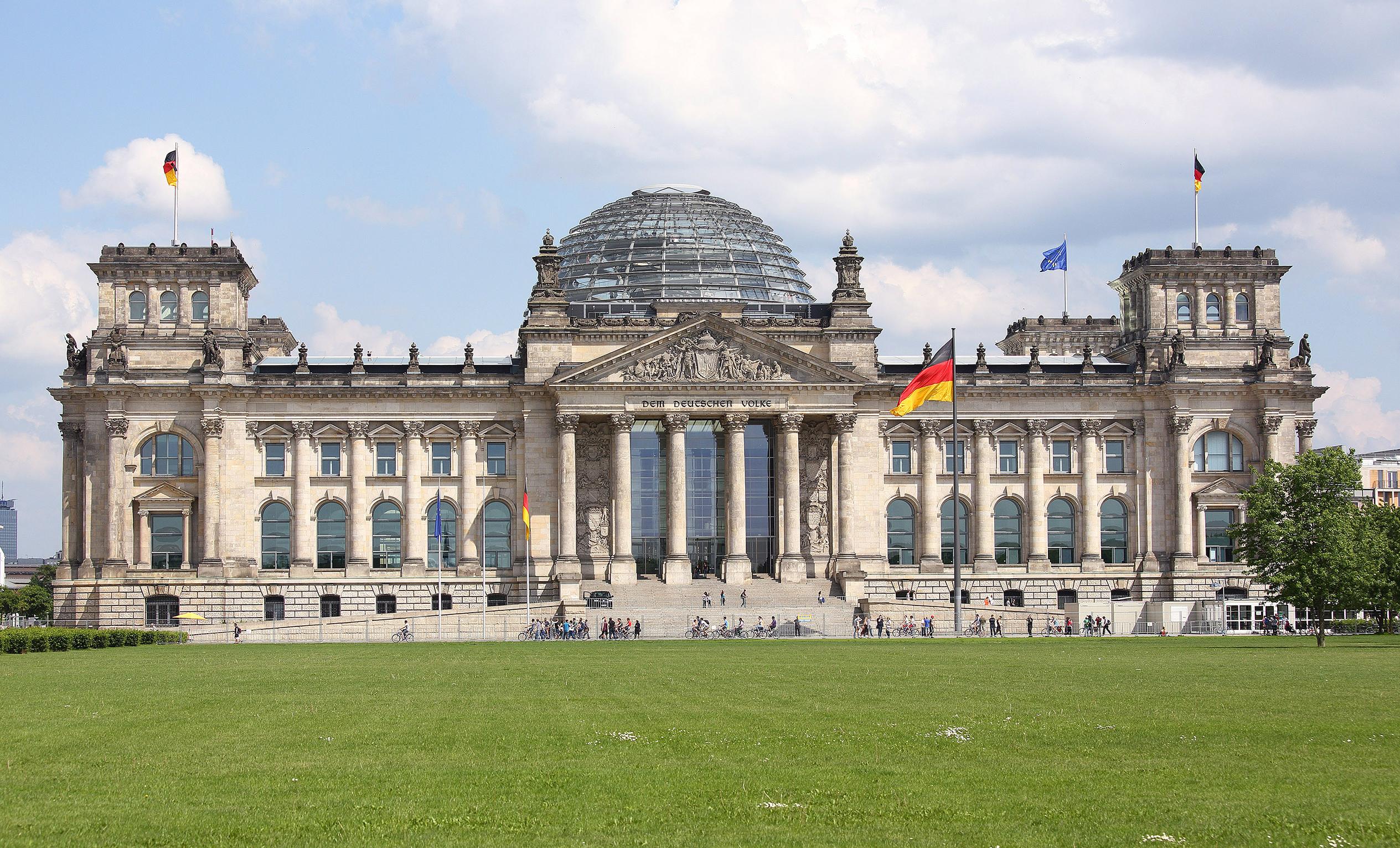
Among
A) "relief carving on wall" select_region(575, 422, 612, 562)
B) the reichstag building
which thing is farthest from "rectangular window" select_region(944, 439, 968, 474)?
"relief carving on wall" select_region(575, 422, 612, 562)

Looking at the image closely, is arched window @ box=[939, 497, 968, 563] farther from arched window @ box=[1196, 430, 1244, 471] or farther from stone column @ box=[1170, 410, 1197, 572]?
arched window @ box=[1196, 430, 1244, 471]

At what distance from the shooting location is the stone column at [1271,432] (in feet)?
375

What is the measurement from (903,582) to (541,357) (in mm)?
30297

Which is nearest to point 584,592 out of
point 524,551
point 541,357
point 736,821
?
point 524,551

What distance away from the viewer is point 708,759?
90.2 feet

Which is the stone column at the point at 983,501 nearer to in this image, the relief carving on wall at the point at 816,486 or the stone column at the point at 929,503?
the stone column at the point at 929,503

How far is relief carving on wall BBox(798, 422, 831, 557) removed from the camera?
4424 inches

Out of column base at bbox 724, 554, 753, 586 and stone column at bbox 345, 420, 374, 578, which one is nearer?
column base at bbox 724, 554, 753, 586

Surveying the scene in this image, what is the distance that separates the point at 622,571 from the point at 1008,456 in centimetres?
3002

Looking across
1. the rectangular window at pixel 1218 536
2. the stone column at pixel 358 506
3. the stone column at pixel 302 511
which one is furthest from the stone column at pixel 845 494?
the stone column at pixel 302 511

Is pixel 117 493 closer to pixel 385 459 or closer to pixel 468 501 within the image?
pixel 385 459

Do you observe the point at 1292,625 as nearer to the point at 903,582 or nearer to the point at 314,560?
the point at 903,582

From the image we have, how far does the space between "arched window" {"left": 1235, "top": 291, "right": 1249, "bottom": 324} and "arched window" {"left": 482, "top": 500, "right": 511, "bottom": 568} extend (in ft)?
186

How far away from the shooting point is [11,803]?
23.3m
